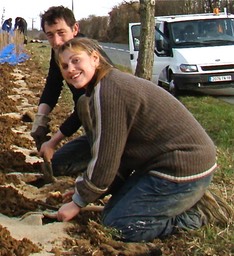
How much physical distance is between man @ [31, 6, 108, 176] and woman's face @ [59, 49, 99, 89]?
0.90m

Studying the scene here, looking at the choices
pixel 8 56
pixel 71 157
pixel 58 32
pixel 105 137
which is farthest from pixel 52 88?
pixel 8 56

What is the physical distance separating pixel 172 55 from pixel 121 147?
9.41 metres

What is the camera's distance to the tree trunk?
9.39 metres

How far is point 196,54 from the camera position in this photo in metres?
12.8

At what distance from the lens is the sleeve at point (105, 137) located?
145 inches

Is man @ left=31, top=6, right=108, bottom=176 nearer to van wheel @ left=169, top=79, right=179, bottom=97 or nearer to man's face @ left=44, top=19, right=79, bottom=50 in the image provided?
man's face @ left=44, top=19, right=79, bottom=50

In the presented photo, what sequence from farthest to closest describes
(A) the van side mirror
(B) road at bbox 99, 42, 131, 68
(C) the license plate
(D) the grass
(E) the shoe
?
(B) road at bbox 99, 42, 131, 68
(A) the van side mirror
(C) the license plate
(E) the shoe
(D) the grass

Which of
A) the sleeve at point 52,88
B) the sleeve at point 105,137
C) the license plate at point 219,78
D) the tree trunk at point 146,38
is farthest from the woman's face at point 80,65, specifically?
the license plate at point 219,78

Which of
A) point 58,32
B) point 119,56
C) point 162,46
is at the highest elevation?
point 58,32

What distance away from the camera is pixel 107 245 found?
3812mm

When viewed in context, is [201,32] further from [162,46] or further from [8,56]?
[8,56]

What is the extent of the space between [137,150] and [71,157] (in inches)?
58.9

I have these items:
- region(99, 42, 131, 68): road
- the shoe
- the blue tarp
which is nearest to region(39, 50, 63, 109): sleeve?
the shoe

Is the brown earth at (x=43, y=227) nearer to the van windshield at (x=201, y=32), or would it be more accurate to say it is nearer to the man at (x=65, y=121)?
the man at (x=65, y=121)
